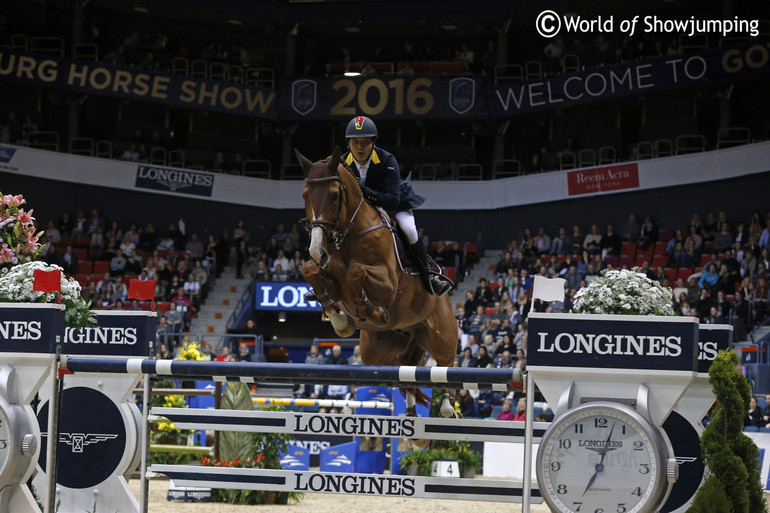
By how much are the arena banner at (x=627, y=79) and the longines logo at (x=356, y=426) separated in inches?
782

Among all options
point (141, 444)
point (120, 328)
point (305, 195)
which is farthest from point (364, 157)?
point (141, 444)

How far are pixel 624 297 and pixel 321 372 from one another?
6.09ft

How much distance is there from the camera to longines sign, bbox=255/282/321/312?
24078 mm

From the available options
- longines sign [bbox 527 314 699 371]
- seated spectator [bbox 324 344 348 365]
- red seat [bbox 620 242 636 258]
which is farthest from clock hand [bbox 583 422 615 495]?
red seat [bbox 620 242 636 258]

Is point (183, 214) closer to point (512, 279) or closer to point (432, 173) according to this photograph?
point (432, 173)

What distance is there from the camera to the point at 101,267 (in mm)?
24891

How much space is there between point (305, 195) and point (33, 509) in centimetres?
Answer: 293

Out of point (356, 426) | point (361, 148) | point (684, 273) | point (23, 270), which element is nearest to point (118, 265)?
point (684, 273)

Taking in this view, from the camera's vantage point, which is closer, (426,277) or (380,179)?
(380,179)

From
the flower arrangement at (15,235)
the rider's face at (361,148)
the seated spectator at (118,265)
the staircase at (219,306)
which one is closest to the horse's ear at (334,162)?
the rider's face at (361,148)

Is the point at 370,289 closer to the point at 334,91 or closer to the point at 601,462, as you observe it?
the point at 601,462

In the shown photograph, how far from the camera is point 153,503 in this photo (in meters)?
9.51

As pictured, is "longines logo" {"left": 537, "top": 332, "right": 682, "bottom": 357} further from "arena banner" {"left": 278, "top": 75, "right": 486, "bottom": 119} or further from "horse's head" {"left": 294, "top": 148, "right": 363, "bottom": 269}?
"arena banner" {"left": 278, "top": 75, "right": 486, "bottom": 119}

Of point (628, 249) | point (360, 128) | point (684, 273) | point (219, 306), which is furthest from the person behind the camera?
point (219, 306)
